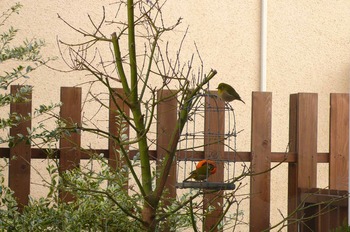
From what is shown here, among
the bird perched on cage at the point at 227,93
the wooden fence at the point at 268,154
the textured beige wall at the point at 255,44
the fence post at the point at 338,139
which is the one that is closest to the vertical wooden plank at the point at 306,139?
the wooden fence at the point at 268,154

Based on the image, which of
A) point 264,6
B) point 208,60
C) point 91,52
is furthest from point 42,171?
point 264,6

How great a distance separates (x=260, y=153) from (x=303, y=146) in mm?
306

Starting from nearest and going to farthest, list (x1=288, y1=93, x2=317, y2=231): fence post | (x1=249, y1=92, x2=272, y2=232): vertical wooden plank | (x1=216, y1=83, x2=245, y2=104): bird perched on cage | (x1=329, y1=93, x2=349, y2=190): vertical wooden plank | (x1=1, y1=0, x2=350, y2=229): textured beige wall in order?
1. (x1=216, y1=83, x2=245, y2=104): bird perched on cage
2. (x1=249, y1=92, x2=272, y2=232): vertical wooden plank
3. (x1=288, y1=93, x2=317, y2=231): fence post
4. (x1=329, y1=93, x2=349, y2=190): vertical wooden plank
5. (x1=1, y1=0, x2=350, y2=229): textured beige wall

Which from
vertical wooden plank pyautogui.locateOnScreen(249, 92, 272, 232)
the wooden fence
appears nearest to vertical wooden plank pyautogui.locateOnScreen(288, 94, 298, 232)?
the wooden fence

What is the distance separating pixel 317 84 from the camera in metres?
7.16

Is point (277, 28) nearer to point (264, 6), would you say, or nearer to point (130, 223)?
point (264, 6)

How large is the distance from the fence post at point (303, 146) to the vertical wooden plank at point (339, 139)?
0.15 m

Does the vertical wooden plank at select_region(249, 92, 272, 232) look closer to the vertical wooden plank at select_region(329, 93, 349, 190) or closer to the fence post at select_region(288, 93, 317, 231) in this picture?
the fence post at select_region(288, 93, 317, 231)

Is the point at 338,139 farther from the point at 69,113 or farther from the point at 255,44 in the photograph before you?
the point at 255,44

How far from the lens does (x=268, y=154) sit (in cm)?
502

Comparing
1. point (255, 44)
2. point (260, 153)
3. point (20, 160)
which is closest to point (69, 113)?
point (20, 160)

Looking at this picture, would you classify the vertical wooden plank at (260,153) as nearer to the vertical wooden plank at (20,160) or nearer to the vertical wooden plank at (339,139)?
the vertical wooden plank at (339,139)

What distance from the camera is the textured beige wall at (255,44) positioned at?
6.60 meters

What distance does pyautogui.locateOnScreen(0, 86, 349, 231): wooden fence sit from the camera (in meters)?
4.78
